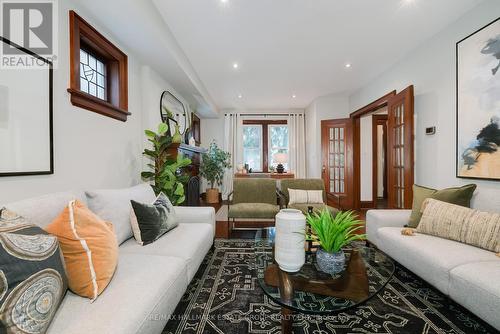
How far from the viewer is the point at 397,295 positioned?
1.79m

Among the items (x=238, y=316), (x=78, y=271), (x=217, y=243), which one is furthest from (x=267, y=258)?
(x=217, y=243)

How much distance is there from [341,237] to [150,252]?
132 centimetres

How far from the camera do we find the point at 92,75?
7.63 ft

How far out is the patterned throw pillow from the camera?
727 millimetres

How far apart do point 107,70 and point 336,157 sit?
4607mm

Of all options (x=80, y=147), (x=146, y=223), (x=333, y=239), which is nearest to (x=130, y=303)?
(x=146, y=223)

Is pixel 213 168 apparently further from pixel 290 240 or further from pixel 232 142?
pixel 290 240

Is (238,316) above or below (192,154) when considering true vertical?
below

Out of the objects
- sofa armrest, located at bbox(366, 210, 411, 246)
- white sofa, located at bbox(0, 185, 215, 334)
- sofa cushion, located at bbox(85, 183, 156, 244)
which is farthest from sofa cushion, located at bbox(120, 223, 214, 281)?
sofa armrest, located at bbox(366, 210, 411, 246)

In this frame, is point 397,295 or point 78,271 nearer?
point 78,271

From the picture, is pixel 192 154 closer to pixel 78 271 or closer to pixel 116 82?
pixel 116 82

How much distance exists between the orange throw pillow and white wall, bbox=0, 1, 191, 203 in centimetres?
62

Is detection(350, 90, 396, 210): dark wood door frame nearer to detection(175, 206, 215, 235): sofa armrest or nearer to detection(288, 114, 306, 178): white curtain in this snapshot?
detection(288, 114, 306, 178): white curtain

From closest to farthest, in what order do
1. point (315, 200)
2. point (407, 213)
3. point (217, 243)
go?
1. point (407, 213)
2. point (217, 243)
3. point (315, 200)
